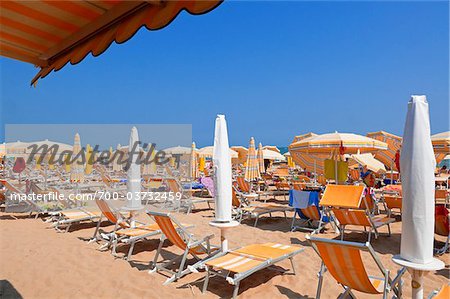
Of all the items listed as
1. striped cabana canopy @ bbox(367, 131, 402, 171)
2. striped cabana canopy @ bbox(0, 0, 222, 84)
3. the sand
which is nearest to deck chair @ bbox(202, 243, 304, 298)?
the sand

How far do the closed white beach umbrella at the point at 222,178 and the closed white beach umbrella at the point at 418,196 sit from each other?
6.51ft

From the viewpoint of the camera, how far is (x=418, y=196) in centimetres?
221

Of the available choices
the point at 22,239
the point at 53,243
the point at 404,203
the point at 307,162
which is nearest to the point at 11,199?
the point at 22,239

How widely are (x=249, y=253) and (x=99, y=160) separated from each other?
12.8 m

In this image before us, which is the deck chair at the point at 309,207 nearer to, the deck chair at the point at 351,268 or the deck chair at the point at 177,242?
the deck chair at the point at 177,242

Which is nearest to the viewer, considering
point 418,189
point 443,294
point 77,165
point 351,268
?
point 418,189

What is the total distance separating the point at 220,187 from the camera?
379 centimetres

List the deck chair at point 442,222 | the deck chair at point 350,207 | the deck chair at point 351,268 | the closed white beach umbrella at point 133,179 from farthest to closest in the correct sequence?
the closed white beach umbrella at point 133,179 < the deck chair at point 350,207 < the deck chair at point 442,222 < the deck chair at point 351,268

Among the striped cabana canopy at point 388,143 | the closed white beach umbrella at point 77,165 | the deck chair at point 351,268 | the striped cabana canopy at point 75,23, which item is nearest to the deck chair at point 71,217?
the closed white beach umbrella at point 77,165

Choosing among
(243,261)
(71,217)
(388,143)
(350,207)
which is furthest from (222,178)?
(388,143)

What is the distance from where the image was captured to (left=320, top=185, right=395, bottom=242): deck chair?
5.06m

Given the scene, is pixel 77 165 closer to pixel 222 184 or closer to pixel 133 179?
pixel 133 179

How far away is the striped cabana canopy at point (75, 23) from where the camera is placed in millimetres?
1501

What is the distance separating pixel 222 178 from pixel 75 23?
2311 mm
